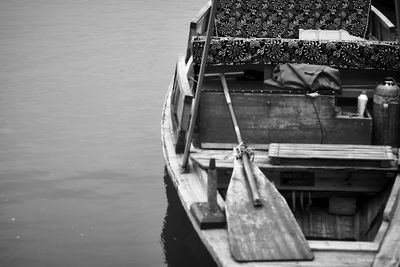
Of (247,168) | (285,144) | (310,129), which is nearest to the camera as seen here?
(247,168)

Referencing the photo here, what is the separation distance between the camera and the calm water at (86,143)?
651 centimetres

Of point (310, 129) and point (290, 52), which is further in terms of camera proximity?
point (290, 52)

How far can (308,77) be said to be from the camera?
6.36 meters

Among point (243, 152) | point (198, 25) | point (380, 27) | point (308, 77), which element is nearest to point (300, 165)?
point (243, 152)

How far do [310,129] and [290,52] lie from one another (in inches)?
45.6

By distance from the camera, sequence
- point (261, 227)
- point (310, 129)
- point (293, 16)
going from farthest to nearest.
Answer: point (293, 16), point (310, 129), point (261, 227)

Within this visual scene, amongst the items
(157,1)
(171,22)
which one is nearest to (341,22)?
(171,22)

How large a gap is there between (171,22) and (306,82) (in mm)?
9822

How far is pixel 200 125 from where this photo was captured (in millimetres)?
6035

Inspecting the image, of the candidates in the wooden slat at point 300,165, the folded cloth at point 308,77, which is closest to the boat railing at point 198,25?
the folded cloth at point 308,77

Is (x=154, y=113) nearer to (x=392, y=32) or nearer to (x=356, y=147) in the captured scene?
(x=392, y=32)

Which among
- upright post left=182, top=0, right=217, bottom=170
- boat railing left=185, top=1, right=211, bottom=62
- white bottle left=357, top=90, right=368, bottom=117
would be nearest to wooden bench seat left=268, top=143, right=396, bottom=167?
upright post left=182, top=0, right=217, bottom=170

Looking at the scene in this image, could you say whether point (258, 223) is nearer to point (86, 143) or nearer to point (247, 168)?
point (247, 168)

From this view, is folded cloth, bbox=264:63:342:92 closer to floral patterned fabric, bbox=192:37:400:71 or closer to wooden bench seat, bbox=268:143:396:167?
floral patterned fabric, bbox=192:37:400:71
